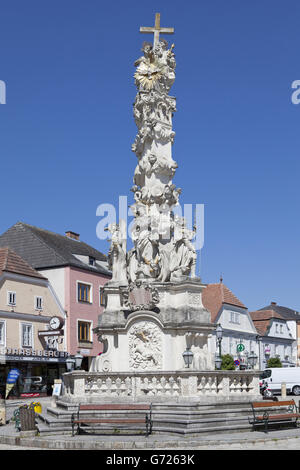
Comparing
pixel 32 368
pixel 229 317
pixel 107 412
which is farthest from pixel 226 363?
pixel 107 412

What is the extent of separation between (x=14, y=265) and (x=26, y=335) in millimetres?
4862

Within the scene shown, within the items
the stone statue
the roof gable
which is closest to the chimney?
the roof gable

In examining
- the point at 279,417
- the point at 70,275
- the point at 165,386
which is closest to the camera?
the point at 279,417

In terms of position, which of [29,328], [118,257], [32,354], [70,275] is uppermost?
[70,275]

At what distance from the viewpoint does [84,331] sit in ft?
168

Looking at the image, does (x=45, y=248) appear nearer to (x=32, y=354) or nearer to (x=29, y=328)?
(x=29, y=328)

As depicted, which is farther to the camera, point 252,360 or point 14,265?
point 14,265

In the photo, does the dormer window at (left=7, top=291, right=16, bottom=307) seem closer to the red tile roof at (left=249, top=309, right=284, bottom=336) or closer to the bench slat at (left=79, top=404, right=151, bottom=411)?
the bench slat at (left=79, top=404, right=151, bottom=411)

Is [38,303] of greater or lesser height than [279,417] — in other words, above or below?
above

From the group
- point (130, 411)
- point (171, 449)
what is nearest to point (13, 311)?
point (130, 411)

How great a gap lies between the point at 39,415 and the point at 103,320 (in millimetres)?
4002

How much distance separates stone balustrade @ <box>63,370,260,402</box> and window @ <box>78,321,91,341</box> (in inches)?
1148

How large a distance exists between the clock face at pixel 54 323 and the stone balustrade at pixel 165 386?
80.2 ft

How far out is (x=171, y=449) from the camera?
51.1 feet
